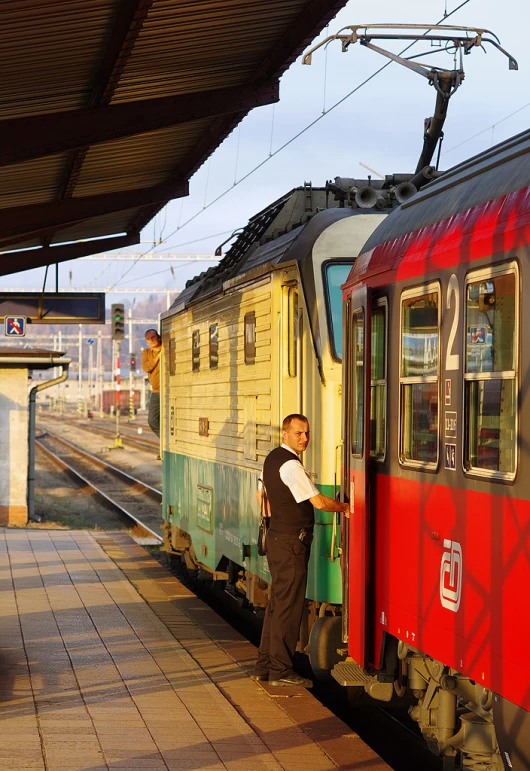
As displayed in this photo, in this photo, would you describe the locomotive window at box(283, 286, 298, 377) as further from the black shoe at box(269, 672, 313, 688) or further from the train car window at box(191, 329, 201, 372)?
the train car window at box(191, 329, 201, 372)

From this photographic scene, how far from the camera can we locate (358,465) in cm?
731

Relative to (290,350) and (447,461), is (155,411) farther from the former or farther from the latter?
(447,461)

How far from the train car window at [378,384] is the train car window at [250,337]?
9.92 ft

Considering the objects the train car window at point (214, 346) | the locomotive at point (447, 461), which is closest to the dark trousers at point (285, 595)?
the locomotive at point (447, 461)

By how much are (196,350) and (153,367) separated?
337cm

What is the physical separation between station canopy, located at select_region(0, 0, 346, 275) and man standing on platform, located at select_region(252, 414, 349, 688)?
8.96 feet

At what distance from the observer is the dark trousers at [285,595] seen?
27.3 feet

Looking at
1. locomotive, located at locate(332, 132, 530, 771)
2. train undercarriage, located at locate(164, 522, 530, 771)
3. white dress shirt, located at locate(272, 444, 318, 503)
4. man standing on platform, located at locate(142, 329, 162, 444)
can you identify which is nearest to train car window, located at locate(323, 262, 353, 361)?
locomotive, located at locate(332, 132, 530, 771)

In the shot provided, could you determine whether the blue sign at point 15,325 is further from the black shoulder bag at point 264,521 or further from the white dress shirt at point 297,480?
the white dress shirt at point 297,480

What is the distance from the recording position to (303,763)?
6602 mm

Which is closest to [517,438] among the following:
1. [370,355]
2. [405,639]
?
[405,639]

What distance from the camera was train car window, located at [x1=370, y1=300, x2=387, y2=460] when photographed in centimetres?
696

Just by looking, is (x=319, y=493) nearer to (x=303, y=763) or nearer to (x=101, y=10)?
(x=303, y=763)

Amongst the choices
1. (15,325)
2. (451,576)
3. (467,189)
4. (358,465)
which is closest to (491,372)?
(451,576)
